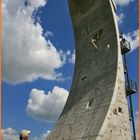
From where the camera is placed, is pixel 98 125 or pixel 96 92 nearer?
pixel 98 125

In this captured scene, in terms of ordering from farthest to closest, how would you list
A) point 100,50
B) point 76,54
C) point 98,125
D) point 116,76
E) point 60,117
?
point 76,54 < point 60,117 < point 100,50 < point 116,76 < point 98,125

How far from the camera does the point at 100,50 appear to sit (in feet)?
57.4

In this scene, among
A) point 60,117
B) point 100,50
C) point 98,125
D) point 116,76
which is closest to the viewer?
point 98,125

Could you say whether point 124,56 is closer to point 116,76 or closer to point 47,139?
point 116,76

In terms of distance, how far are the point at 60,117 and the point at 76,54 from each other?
4228 millimetres

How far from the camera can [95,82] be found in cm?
Answer: 1680

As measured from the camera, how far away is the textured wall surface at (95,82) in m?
14.2

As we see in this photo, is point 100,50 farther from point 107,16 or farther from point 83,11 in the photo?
point 83,11

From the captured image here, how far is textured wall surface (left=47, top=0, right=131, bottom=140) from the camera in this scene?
1425 cm

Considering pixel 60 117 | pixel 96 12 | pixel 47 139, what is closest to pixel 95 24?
pixel 96 12

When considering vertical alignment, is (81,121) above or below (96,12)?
below

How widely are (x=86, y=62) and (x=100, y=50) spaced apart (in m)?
1.51

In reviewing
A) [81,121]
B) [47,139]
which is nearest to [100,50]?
[81,121]

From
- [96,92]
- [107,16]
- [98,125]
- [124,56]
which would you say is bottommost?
[98,125]
